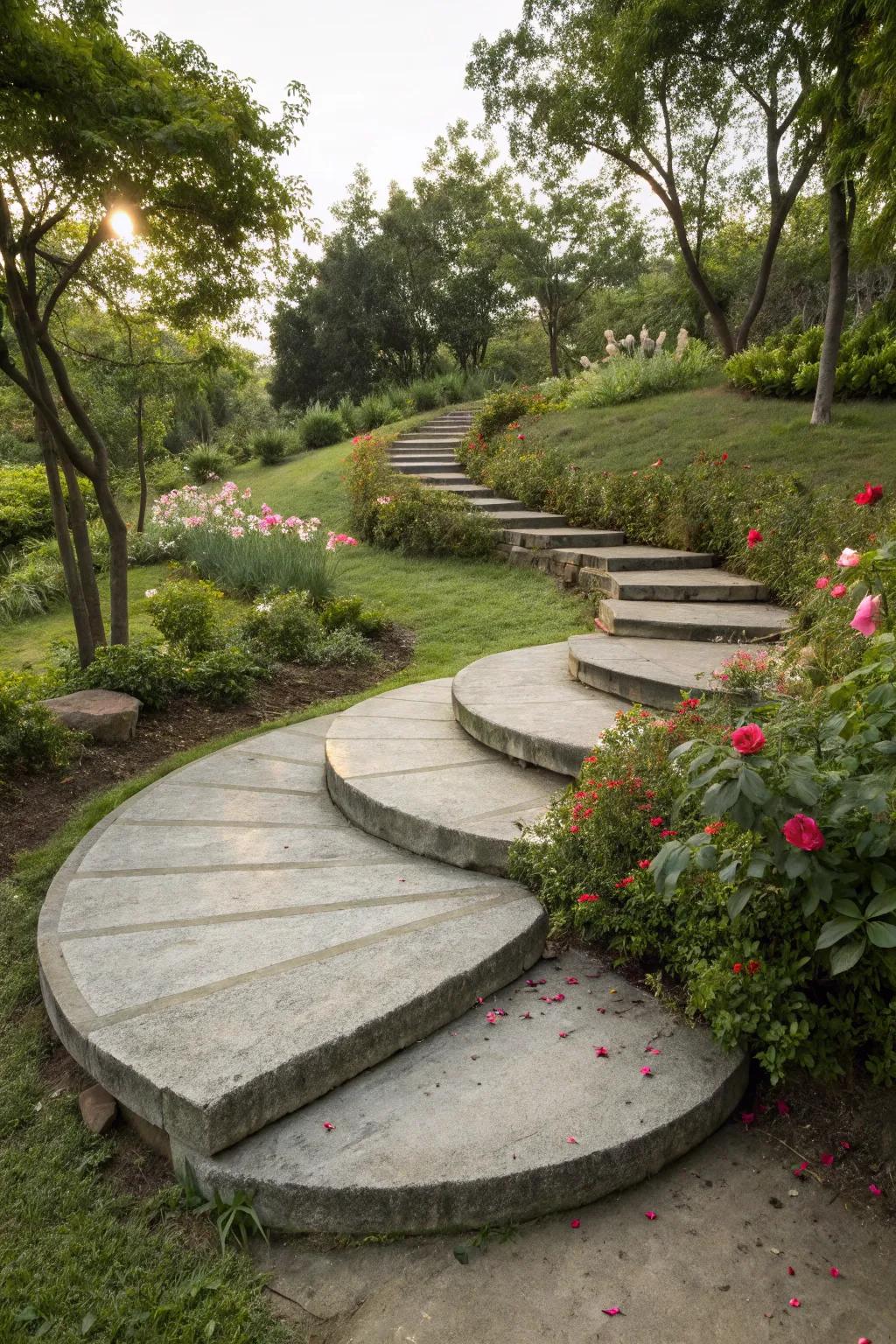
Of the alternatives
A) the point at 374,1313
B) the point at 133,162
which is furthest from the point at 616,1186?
the point at 133,162

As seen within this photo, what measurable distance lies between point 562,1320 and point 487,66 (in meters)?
15.4

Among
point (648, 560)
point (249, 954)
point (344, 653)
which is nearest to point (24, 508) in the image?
point (344, 653)

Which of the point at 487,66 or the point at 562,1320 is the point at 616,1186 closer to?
the point at 562,1320

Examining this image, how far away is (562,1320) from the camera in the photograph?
144cm

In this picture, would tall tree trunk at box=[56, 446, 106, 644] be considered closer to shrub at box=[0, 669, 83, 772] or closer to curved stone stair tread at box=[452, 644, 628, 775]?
shrub at box=[0, 669, 83, 772]

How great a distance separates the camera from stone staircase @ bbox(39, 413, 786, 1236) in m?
1.65

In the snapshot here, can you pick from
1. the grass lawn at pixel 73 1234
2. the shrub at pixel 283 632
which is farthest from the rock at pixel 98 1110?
the shrub at pixel 283 632

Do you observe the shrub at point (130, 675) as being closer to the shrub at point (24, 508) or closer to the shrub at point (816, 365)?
→ the shrub at point (816, 365)

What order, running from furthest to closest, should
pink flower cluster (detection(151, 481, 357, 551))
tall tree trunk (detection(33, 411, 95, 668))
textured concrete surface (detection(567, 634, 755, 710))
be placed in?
pink flower cluster (detection(151, 481, 357, 551)) → tall tree trunk (detection(33, 411, 95, 668)) → textured concrete surface (detection(567, 634, 755, 710))

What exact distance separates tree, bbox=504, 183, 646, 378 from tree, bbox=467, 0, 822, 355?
853cm

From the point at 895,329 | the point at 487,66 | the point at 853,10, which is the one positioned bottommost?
the point at 895,329

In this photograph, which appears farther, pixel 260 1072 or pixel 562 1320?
pixel 260 1072

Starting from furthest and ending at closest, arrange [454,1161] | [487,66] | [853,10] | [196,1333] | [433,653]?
[487,66] → [433,653] → [853,10] → [454,1161] → [196,1333]

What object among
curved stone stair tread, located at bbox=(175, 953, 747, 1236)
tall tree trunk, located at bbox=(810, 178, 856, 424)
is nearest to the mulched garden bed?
curved stone stair tread, located at bbox=(175, 953, 747, 1236)
